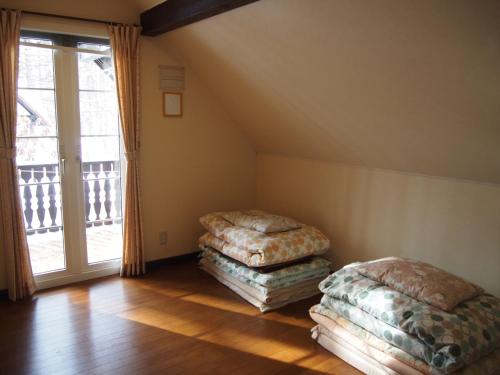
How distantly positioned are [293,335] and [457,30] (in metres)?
2.10

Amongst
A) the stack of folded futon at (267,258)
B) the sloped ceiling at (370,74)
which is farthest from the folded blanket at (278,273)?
the sloped ceiling at (370,74)

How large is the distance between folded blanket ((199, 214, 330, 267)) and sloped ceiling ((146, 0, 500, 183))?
0.77 metres

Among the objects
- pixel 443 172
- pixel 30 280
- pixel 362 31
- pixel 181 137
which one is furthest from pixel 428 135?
pixel 30 280

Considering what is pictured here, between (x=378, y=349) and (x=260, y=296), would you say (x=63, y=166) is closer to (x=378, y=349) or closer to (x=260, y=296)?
(x=260, y=296)

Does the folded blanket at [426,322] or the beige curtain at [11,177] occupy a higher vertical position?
the beige curtain at [11,177]

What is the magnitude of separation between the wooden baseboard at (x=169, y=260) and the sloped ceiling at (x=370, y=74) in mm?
1615

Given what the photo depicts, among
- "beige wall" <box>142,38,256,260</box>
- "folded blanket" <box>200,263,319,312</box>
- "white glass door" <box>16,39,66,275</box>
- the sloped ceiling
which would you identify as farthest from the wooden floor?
the sloped ceiling

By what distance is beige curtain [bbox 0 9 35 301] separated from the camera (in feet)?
9.62

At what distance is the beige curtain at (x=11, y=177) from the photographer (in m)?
2.93

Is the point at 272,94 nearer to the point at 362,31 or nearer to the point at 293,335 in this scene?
the point at 362,31

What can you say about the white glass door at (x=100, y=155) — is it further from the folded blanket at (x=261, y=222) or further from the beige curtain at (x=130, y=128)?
the folded blanket at (x=261, y=222)

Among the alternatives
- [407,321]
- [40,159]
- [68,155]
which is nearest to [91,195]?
[68,155]

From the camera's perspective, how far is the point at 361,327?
249 cm

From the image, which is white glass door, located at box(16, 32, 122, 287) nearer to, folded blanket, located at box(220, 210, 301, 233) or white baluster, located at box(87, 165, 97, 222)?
white baluster, located at box(87, 165, 97, 222)
